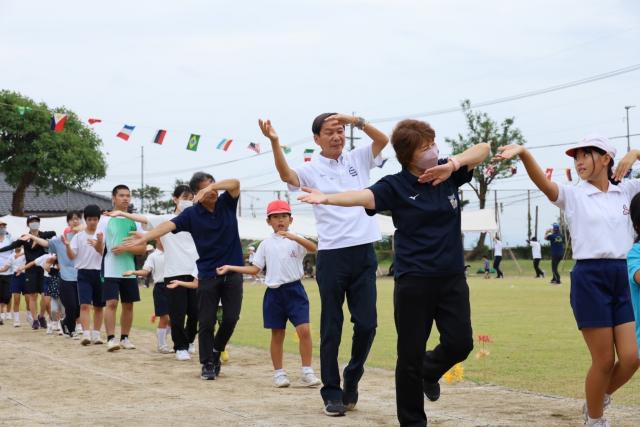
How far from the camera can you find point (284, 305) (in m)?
8.62

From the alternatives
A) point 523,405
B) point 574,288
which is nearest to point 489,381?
point 523,405

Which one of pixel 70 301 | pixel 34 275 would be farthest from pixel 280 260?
pixel 34 275

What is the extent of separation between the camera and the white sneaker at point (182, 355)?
1066 cm

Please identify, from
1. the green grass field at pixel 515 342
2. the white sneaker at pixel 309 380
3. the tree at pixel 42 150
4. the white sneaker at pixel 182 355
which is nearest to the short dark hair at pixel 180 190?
the white sneaker at pixel 182 355

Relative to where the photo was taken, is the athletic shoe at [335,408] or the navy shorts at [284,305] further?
the navy shorts at [284,305]

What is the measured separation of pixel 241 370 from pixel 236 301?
835 mm

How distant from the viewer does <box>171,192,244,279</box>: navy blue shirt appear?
895 centimetres

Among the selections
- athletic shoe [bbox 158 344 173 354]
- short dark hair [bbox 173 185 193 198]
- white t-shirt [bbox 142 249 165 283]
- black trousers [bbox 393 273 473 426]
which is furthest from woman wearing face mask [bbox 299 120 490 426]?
white t-shirt [bbox 142 249 165 283]

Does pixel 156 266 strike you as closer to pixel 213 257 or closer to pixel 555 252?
pixel 213 257

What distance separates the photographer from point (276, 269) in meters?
8.67

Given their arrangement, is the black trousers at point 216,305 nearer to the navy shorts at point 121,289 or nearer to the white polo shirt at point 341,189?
the white polo shirt at point 341,189

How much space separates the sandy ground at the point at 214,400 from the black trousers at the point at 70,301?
3.68 m

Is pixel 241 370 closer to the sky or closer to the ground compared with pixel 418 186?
closer to the ground

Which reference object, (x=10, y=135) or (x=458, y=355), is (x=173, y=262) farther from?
(x=10, y=135)
